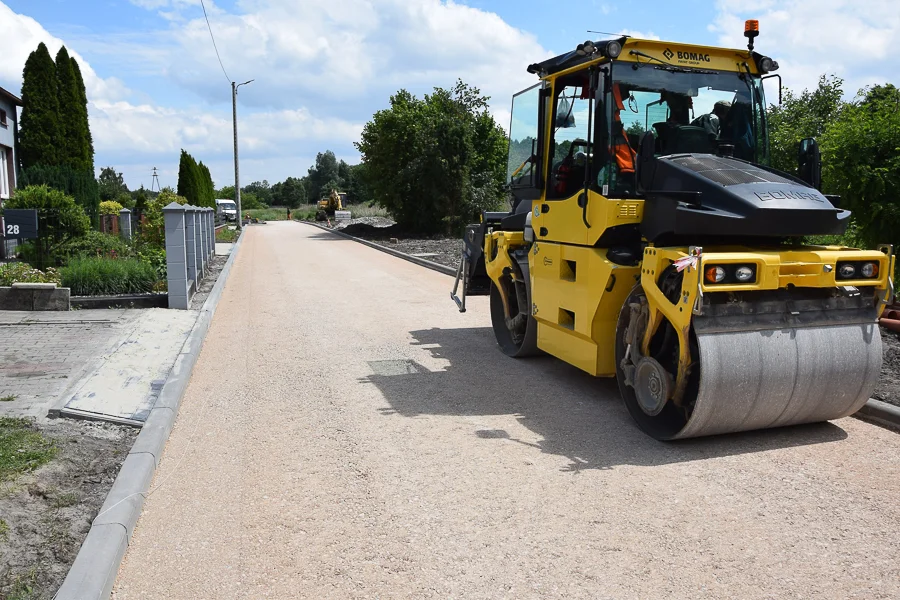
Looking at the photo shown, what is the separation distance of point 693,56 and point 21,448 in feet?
19.5

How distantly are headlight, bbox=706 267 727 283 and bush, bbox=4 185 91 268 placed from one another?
1260 cm

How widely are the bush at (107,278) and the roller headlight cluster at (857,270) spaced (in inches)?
406

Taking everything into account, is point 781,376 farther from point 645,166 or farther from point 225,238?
point 225,238

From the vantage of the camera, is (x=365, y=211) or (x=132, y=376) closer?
(x=132, y=376)

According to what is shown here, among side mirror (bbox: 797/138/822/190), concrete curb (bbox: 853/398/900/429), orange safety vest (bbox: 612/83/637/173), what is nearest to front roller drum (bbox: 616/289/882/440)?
concrete curb (bbox: 853/398/900/429)

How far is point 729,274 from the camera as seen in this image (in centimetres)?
504

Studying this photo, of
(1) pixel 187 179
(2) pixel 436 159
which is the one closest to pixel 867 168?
(2) pixel 436 159

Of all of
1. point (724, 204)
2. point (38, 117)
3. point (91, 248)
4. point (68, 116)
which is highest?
point (68, 116)

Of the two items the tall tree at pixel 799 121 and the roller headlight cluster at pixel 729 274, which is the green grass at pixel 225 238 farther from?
the roller headlight cluster at pixel 729 274

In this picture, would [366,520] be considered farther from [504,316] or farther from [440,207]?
[440,207]

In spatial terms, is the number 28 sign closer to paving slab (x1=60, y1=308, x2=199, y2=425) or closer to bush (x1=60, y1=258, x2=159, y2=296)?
bush (x1=60, y1=258, x2=159, y2=296)

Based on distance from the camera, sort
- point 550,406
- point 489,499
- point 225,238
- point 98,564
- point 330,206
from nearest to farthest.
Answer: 1. point 98,564
2. point 489,499
3. point 550,406
4. point 225,238
5. point 330,206

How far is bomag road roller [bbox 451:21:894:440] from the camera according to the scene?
514 centimetres

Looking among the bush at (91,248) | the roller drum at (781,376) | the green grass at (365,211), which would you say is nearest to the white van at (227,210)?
the green grass at (365,211)
